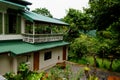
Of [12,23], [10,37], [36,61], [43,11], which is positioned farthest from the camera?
[43,11]

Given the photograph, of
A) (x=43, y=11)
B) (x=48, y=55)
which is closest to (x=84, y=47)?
(x=48, y=55)

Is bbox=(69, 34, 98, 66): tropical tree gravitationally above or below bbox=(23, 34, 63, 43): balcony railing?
below

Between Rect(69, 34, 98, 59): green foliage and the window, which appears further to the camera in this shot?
Rect(69, 34, 98, 59): green foliage

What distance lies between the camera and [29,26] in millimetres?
26156

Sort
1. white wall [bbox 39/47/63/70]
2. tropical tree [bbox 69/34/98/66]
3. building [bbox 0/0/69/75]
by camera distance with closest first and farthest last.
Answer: building [bbox 0/0/69/75], white wall [bbox 39/47/63/70], tropical tree [bbox 69/34/98/66]

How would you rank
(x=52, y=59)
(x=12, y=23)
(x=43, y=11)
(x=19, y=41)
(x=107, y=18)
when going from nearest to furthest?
1. (x=107, y=18)
2. (x=12, y=23)
3. (x=19, y=41)
4. (x=52, y=59)
5. (x=43, y=11)

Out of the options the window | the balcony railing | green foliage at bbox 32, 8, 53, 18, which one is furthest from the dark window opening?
green foliage at bbox 32, 8, 53, 18

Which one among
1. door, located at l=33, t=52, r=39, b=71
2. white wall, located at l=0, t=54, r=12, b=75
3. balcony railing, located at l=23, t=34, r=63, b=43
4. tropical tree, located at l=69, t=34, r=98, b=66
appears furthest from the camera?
tropical tree, located at l=69, t=34, r=98, b=66

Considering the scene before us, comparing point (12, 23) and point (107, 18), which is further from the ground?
point (107, 18)

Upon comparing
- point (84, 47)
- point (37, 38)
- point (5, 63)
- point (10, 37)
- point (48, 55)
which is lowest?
point (48, 55)

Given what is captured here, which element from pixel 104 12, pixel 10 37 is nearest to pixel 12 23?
pixel 10 37

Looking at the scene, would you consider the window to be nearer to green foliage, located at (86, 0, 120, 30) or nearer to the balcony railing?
the balcony railing

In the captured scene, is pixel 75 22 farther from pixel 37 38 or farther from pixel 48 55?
pixel 37 38

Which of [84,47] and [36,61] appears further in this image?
[84,47]
